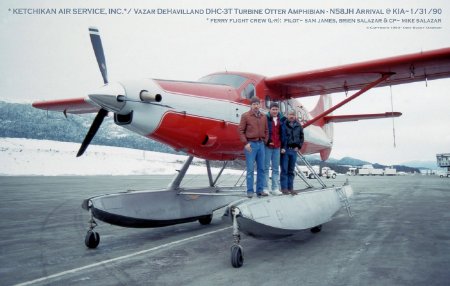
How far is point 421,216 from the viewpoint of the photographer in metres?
8.70

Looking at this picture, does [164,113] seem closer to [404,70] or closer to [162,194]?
[162,194]

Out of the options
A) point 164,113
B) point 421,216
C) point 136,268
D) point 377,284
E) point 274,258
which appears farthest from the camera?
point 421,216

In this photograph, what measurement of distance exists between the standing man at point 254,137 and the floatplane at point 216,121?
1.57 feet

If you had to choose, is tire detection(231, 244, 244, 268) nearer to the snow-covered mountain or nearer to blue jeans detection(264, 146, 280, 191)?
blue jeans detection(264, 146, 280, 191)

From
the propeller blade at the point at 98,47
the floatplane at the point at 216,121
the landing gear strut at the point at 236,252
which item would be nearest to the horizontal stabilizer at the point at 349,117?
the floatplane at the point at 216,121

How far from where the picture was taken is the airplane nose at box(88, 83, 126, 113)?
4590 millimetres

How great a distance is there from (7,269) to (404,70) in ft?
26.7

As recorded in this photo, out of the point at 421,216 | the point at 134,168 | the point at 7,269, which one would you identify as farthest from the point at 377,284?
the point at 134,168

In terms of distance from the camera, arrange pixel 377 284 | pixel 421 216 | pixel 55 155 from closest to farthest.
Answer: pixel 377 284 < pixel 421 216 < pixel 55 155

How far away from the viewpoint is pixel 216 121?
593 cm

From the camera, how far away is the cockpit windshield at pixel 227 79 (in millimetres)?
6809

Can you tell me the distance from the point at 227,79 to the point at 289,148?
1853mm

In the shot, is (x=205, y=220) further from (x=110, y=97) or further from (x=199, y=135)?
(x=110, y=97)

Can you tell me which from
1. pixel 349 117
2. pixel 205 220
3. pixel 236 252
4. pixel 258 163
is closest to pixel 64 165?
pixel 349 117
